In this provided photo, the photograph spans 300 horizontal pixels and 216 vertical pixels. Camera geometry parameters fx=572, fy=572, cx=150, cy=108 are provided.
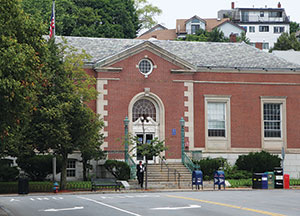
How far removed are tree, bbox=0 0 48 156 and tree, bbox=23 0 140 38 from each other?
133 ft

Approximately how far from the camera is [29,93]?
1900 centimetres

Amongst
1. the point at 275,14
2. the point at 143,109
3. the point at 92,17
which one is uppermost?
the point at 275,14

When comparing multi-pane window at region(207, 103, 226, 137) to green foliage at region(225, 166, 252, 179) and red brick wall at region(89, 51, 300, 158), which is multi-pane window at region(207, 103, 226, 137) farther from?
green foliage at region(225, 166, 252, 179)

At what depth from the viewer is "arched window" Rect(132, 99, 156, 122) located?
42094 mm

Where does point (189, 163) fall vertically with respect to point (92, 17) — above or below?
below

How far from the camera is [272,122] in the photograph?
44.0 metres

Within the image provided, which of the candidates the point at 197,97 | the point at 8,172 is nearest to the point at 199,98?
the point at 197,97

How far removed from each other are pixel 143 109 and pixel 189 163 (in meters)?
5.50

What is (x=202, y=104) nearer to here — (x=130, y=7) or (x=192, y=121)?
(x=192, y=121)

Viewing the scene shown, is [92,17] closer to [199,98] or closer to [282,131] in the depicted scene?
[199,98]

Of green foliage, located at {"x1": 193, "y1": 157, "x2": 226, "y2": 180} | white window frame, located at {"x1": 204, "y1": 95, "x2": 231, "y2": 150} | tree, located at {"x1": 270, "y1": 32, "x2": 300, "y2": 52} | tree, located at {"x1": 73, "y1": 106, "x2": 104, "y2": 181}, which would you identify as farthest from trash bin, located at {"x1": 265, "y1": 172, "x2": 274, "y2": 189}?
tree, located at {"x1": 270, "y1": 32, "x2": 300, "y2": 52}

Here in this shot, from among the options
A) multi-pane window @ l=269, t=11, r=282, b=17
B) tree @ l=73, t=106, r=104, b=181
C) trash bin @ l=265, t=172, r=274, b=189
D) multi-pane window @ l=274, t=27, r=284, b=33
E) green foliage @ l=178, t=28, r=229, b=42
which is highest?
multi-pane window @ l=269, t=11, r=282, b=17

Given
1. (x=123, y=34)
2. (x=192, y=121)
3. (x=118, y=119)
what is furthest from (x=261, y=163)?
(x=123, y=34)

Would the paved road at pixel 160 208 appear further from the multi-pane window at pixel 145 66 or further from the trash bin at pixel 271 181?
the multi-pane window at pixel 145 66
